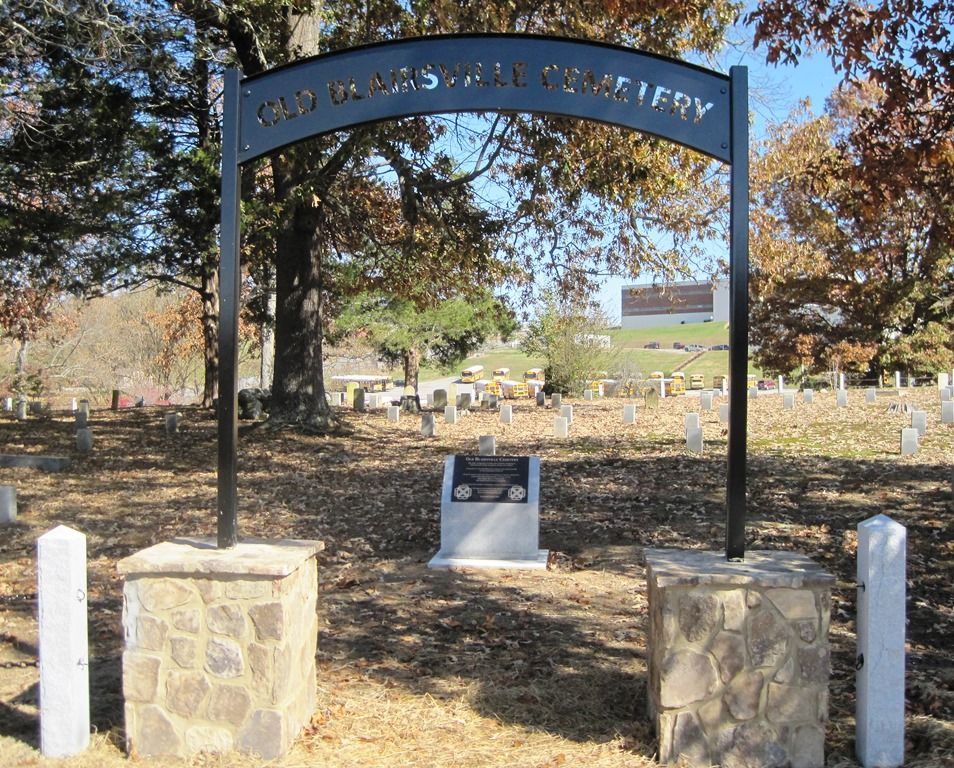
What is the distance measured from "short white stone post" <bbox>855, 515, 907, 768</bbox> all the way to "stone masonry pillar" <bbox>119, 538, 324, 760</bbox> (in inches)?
97.9

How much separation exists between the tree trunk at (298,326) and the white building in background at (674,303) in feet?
21.1

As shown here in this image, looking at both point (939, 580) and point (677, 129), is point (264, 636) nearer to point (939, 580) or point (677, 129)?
point (677, 129)

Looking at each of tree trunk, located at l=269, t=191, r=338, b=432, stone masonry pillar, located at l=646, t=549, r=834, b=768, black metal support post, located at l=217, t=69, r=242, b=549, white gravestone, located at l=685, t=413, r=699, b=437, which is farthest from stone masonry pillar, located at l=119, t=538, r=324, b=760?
tree trunk, located at l=269, t=191, r=338, b=432

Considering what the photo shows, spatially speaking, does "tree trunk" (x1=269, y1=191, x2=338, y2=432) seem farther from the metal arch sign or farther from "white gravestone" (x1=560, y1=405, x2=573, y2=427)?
the metal arch sign

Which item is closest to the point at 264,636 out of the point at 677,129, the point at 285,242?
the point at 677,129

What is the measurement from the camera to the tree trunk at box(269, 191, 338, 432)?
16.1 metres

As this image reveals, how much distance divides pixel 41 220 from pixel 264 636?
11.8 meters

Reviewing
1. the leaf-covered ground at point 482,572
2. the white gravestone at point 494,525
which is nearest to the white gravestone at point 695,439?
the leaf-covered ground at point 482,572

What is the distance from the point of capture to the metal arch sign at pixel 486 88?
4.32 metres

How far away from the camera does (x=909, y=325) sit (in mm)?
33875

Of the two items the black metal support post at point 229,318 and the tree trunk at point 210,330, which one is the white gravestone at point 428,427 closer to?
the tree trunk at point 210,330

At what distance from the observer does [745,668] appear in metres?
3.90

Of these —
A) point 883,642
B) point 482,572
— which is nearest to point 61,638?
point 883,642

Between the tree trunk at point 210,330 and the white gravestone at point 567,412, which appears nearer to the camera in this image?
the white gravestone at point 567,412
